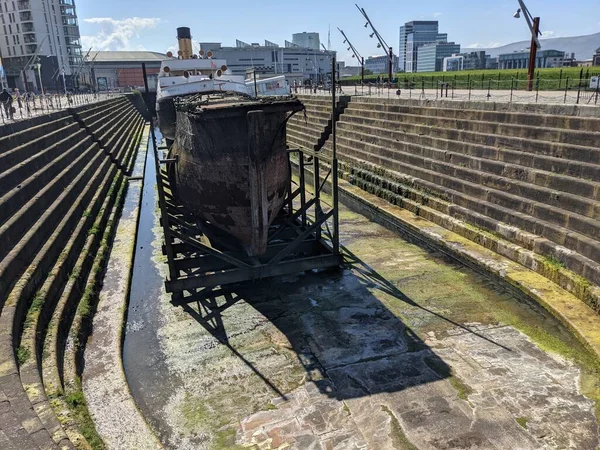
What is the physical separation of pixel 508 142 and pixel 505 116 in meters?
0.92

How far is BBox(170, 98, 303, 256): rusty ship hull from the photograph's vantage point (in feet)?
23.0

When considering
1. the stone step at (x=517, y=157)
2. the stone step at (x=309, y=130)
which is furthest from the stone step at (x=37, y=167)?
the stone step at (x=309, y=130)

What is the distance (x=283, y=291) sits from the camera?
315 inches

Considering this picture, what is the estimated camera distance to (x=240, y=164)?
726 cm

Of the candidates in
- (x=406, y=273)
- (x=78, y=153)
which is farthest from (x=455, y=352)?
(x=78, y=153)

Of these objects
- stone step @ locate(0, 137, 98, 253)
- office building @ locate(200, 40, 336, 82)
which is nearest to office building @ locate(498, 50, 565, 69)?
office building @ locate(200, 40, 336, 82)

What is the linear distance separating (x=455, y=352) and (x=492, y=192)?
4946mm

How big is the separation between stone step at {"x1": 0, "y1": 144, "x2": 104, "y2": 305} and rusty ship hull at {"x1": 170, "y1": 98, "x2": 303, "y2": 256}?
277cm

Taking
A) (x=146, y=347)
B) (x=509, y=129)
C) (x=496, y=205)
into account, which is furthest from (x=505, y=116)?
(x=146, y=347)

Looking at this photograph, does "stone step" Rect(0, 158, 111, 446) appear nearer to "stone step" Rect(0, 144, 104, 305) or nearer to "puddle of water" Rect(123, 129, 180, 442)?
"stone step" Rect(0, 144, 104, 305)

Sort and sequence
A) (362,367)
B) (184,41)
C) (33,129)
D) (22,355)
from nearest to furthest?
(22,355)
(362,367)
(33,129)
(184,41)

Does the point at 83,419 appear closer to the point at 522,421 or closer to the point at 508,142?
the point at 522,421

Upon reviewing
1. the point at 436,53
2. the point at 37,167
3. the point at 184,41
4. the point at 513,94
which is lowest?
→ the point at 37,167

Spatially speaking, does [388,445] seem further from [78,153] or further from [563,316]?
[78,153]
